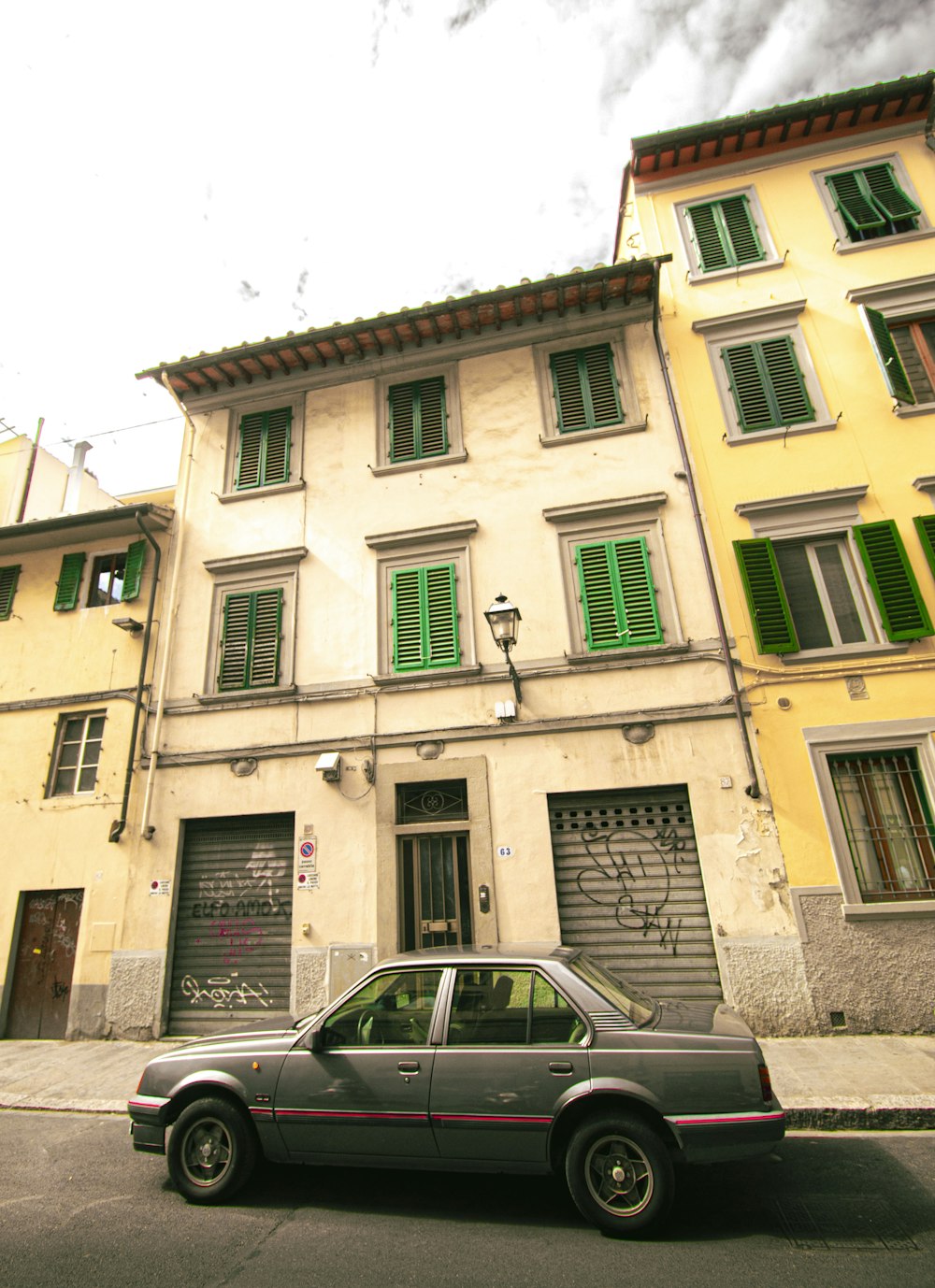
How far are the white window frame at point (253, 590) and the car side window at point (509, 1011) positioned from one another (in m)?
6.62

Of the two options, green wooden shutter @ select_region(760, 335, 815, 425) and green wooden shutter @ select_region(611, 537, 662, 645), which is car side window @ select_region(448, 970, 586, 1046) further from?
green wooden shutter @ select_region(760, 335, 815, 425)

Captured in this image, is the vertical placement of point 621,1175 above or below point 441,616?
below

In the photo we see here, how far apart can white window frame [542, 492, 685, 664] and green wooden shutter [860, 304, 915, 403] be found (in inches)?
143

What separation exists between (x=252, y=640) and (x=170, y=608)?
1.66 meters

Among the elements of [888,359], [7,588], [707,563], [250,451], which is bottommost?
[707,563]

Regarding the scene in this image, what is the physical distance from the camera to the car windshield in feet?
14.4

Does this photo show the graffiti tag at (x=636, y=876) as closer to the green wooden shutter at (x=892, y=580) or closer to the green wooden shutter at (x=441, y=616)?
the green wooden shutter at (x=441, y=616)

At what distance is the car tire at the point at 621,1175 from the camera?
3.80 meters

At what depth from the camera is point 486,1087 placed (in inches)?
163

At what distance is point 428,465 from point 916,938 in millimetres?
9255

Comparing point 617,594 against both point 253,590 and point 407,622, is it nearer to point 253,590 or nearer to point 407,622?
point 407,622

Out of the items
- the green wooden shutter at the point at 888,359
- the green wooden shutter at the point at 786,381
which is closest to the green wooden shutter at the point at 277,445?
the green wooden shutter at the point at 786,381

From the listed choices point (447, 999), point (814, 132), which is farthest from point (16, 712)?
point (814, 132)

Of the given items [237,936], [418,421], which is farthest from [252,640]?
[418,421]
